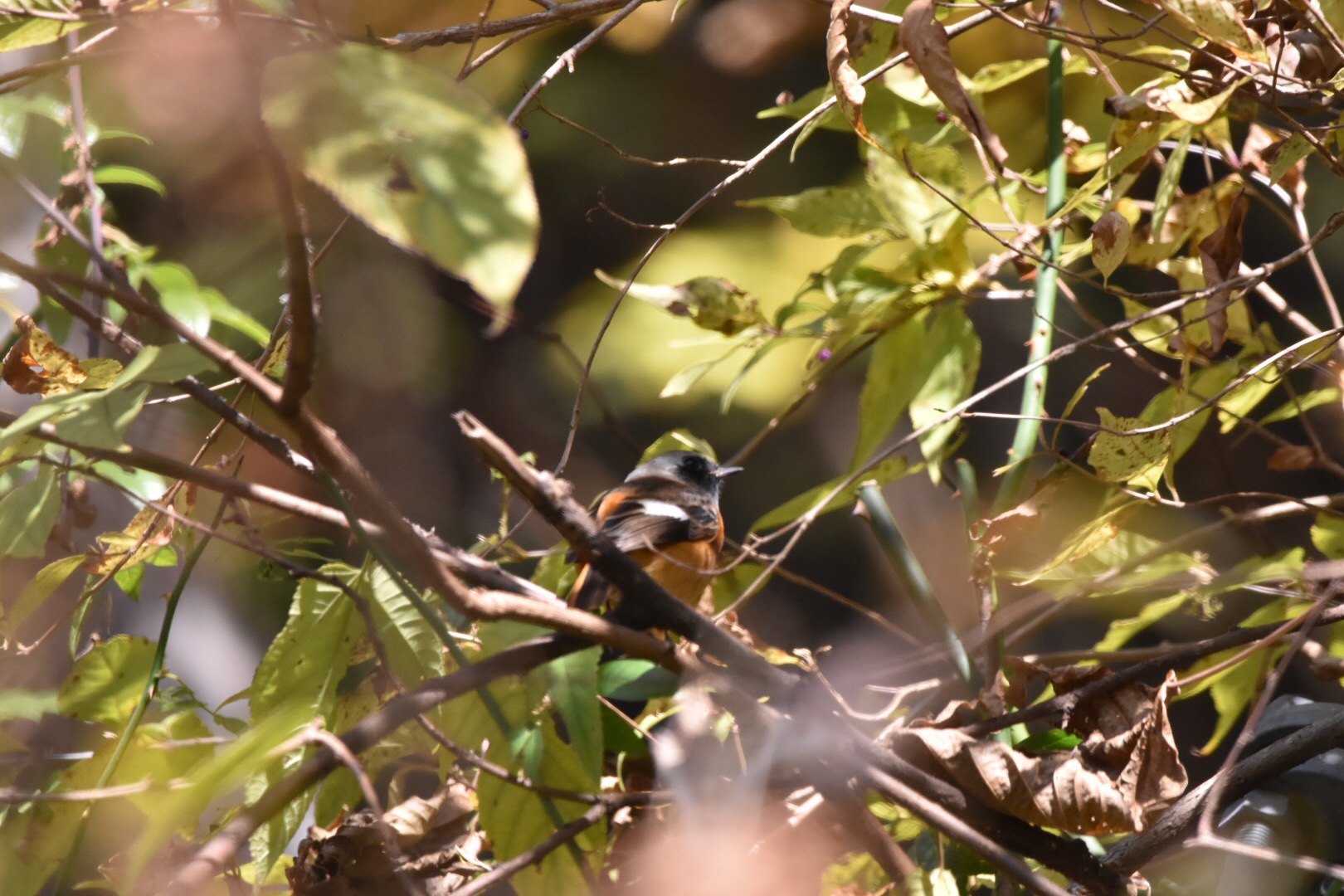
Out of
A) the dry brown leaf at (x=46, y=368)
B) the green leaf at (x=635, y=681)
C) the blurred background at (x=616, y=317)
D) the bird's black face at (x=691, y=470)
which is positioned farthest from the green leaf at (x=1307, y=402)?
the bird's black face at (x=691, y=470)

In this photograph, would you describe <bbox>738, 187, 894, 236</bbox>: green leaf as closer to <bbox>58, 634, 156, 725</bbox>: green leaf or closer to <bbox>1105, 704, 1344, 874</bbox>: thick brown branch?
<bbox>1105, 704, 1344, 874</bbox>: thick brown branch

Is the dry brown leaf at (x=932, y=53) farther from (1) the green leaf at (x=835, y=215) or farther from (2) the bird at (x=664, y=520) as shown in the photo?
(2) the bird at (x=664, y=520)

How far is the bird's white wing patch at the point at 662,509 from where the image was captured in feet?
9.50

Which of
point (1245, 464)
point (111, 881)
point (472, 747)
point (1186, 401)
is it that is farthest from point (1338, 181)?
point (111, 881)

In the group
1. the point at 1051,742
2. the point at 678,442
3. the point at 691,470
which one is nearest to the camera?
the point at 1051,742

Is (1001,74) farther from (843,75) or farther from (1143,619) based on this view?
(1143,619)

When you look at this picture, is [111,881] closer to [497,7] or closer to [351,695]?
[351,695]

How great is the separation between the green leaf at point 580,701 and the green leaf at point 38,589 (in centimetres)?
63

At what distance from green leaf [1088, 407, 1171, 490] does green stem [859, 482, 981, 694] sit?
0.22 m

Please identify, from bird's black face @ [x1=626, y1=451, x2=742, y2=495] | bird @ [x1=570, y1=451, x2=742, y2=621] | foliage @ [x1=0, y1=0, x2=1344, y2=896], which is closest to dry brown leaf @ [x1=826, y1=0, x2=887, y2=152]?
foliage @ [x1=0, y1=0, x2=1344, y2=896]

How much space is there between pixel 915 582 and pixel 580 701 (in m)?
0.40

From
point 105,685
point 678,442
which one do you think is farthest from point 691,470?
point 105,685

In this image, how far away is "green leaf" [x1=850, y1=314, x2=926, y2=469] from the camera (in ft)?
4.71

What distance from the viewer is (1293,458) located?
140 centimetres
